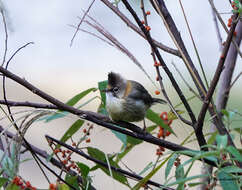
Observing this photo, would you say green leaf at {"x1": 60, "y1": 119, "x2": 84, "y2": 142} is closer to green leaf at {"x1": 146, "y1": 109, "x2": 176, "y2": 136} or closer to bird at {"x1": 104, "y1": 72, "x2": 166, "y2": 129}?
green leaf at {"x1": 146, "y1": 109, "x2": 176, "y2": 136}

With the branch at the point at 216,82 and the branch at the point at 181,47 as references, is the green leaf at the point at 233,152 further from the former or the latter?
the branch at the point at 181,47

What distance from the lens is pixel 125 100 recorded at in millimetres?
2596

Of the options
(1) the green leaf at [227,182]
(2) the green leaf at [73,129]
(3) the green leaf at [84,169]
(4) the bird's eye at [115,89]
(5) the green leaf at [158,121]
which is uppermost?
(4) the bird's eye at [115,89]

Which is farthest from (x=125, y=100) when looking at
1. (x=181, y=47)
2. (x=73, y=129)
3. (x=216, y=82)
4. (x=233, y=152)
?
(x=233, y=152)

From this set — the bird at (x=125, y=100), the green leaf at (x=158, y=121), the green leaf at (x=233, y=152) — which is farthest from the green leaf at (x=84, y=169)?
the bird at (x=125, y=100)

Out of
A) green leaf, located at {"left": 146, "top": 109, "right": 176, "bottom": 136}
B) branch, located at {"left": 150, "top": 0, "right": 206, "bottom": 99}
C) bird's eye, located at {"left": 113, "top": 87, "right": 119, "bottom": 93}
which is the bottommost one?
green leaf, located at {"left": 146, "top": 109, "right": 176, "bottom": 136}

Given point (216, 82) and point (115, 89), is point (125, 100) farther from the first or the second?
point (216, 82)

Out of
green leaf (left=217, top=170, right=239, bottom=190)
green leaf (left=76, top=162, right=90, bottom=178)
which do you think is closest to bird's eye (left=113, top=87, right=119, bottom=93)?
green leaf (left=76, top=162, right=90, bottom=178)

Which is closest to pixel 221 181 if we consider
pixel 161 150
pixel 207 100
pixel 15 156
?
pixel 207 100

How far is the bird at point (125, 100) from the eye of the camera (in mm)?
2439

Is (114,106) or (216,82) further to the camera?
(114,106)

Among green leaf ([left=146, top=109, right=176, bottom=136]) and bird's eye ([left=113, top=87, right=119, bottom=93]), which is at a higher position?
bird's eye ([left=113, top=87, right=119, bottom=93])

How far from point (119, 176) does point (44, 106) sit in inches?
20.7

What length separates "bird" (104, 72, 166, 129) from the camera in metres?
2.44
